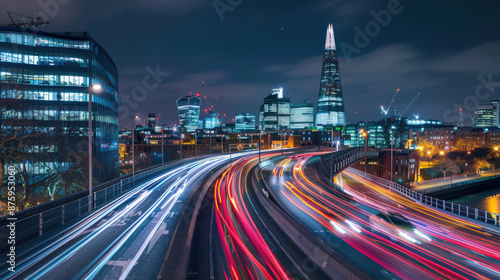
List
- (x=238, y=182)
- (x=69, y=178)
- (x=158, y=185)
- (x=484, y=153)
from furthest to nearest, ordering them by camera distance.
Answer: (x=484, y=153), (x=238, y=182), (x=158, y=185), (x=69, y=178)

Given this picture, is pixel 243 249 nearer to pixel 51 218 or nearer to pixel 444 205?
pixel 51 218

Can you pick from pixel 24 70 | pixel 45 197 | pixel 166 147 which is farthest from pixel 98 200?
pixel 166 147

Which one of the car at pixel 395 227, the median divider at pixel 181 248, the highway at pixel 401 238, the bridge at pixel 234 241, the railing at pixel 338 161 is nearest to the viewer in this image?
the median divider at pixel 181 248

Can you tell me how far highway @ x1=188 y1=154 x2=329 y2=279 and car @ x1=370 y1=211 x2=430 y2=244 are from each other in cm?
739

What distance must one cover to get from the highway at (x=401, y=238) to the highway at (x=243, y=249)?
2.82m

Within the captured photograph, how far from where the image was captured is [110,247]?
1388 cm

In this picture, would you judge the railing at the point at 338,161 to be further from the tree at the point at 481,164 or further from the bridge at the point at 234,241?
the tree at the point at 481,164

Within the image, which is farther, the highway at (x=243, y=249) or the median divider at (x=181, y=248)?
the highway at (x=243, y=249)

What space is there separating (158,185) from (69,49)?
5763 cm

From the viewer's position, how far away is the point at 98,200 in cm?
2197

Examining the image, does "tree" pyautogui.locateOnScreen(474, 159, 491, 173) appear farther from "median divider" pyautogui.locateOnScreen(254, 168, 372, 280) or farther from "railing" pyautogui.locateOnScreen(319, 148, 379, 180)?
"median divider" pyautogui.locateOnScreen(254, 168, 372, 280)

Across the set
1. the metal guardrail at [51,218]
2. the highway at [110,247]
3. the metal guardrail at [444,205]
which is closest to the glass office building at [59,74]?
the metal guardrail at [51,218]

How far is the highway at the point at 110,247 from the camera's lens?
37.1 feet

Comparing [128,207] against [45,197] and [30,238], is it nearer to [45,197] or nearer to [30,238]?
[30,238]
